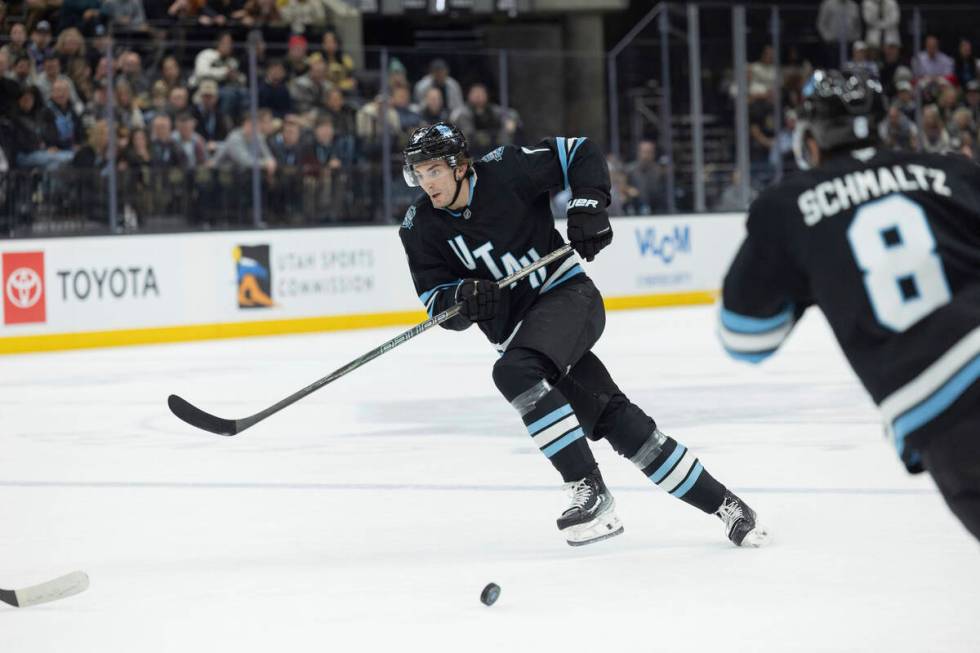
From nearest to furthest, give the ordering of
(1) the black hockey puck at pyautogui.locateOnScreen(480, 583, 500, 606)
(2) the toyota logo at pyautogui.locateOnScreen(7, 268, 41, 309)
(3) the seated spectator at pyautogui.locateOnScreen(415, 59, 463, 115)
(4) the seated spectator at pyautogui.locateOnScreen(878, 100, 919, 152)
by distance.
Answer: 1. (1) the black hockey puck at pyautogui.locateOnScreen(480, 583, 500, 606)
2. (2) the toyota logo at pyautogui.locateOnScreen(7, 268, 41, 309)
3. (3) the seated spectator at pyautogui.locateOnScreen(415, 59, 463, 115)
4. (4) the seated spectator at pyautogui.locateOnScreen(878, 100, 919, 152)

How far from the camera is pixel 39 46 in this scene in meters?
9.90

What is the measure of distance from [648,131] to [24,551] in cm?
930

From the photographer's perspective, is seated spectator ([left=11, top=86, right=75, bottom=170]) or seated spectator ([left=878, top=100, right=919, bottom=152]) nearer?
seated spectator ([left=11, top=86, right=75, bottom=170])

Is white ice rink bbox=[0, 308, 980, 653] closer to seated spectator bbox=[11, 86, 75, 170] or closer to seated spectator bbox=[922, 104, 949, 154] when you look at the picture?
seated spectator bbox=[11, 86, 75, 170]

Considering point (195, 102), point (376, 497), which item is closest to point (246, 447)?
point (376, 497)

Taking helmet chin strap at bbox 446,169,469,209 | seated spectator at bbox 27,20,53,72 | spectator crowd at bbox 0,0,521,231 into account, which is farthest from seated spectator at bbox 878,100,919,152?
helmet chin strap at bbox 446,169,469,209

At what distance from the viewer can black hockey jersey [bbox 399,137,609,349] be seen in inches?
161

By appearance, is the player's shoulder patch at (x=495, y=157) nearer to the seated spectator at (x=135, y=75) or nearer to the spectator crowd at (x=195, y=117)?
the spectator crowd at (x=195, y=117)

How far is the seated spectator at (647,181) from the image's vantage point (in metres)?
12.6

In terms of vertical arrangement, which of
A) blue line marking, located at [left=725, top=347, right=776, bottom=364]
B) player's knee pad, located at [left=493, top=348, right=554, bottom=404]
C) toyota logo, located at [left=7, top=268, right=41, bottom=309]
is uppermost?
blue line marking, located at [left=725, top=347, right=776, bottom=364]

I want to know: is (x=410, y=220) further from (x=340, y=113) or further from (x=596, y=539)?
(x=340, y=113)

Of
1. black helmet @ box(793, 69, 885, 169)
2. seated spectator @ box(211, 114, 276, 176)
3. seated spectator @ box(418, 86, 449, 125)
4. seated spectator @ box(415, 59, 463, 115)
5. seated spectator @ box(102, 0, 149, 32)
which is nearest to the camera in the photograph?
black helmet @ box(793, 69, 885, 169)

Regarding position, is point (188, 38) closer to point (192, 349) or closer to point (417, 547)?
point (192, 349)

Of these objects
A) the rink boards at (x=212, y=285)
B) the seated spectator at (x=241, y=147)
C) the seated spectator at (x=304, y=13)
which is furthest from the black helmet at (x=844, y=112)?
the seated spectator at (x=304, y=13)
